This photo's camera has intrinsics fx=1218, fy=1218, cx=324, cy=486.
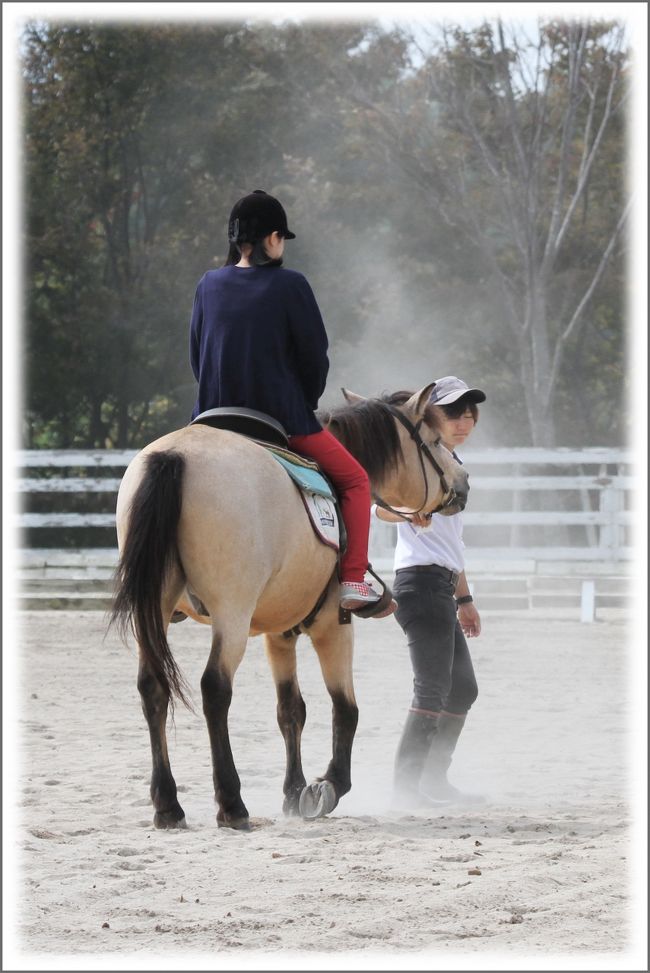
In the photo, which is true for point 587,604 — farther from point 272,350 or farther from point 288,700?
point 272,350

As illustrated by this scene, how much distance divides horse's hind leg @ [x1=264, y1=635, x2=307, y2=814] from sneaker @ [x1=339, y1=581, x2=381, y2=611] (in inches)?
15.7

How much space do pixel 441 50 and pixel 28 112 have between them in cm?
656

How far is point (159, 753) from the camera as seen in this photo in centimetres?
451

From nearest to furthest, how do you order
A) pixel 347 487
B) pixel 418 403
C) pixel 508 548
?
pixel 347 487, pixel 418 403, pixel 508 548

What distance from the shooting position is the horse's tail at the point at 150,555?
14.1ft

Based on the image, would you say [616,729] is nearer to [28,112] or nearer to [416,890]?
[416,890]

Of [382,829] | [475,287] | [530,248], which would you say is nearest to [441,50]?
[530,248]

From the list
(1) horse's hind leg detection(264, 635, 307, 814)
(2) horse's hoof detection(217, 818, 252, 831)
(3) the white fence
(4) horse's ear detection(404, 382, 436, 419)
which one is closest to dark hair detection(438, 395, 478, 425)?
(4) horse's ear detection(404, 382, 436, 419)

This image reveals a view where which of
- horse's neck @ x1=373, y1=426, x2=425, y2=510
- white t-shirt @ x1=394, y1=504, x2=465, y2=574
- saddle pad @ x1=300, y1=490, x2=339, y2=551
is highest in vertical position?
horse's neck @ x1=373, y1=426, x2=425, y2=510

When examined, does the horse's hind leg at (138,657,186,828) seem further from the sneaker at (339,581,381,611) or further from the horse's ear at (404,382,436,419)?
the horse's ear at (404,382,436,419)

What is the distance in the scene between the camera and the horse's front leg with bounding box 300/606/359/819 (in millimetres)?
4984

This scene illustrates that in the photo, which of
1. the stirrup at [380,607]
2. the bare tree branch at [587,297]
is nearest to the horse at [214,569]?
the stirrup at [380,607]

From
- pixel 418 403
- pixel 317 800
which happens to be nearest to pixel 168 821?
pixel 317 800

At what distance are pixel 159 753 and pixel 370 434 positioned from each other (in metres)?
1.72
